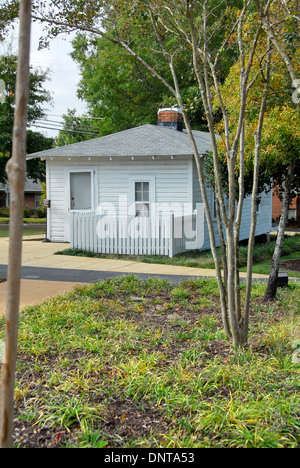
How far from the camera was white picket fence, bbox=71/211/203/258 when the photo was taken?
14.1 metres

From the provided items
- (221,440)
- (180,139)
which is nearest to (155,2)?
(221,440)

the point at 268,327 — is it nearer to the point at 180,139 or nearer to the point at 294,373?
the point at 294,373

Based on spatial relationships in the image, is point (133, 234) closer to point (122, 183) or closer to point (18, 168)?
point (122, 183)

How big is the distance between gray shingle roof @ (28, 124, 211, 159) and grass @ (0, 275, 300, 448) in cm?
921

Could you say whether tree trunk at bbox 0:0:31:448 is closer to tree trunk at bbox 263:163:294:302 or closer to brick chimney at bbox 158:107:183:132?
tree trunk at bbox 263:163:294:302

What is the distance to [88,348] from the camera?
517 cm

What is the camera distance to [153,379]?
4273 mm

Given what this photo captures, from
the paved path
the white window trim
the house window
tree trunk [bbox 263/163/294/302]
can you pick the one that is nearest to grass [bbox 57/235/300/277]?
the paved path

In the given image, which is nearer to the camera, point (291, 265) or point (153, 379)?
point (153, 379)

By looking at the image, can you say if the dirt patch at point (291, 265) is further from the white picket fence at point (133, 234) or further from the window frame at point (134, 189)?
the window frame at point (134, 189)

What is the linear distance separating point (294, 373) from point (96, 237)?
1066 cm

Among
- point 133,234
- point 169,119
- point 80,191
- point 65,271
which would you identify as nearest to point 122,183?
point 80,191

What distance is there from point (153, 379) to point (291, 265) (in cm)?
916

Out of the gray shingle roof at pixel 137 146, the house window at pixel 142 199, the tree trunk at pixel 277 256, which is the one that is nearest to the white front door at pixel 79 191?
the gray shingle roof at pixel 137 146
